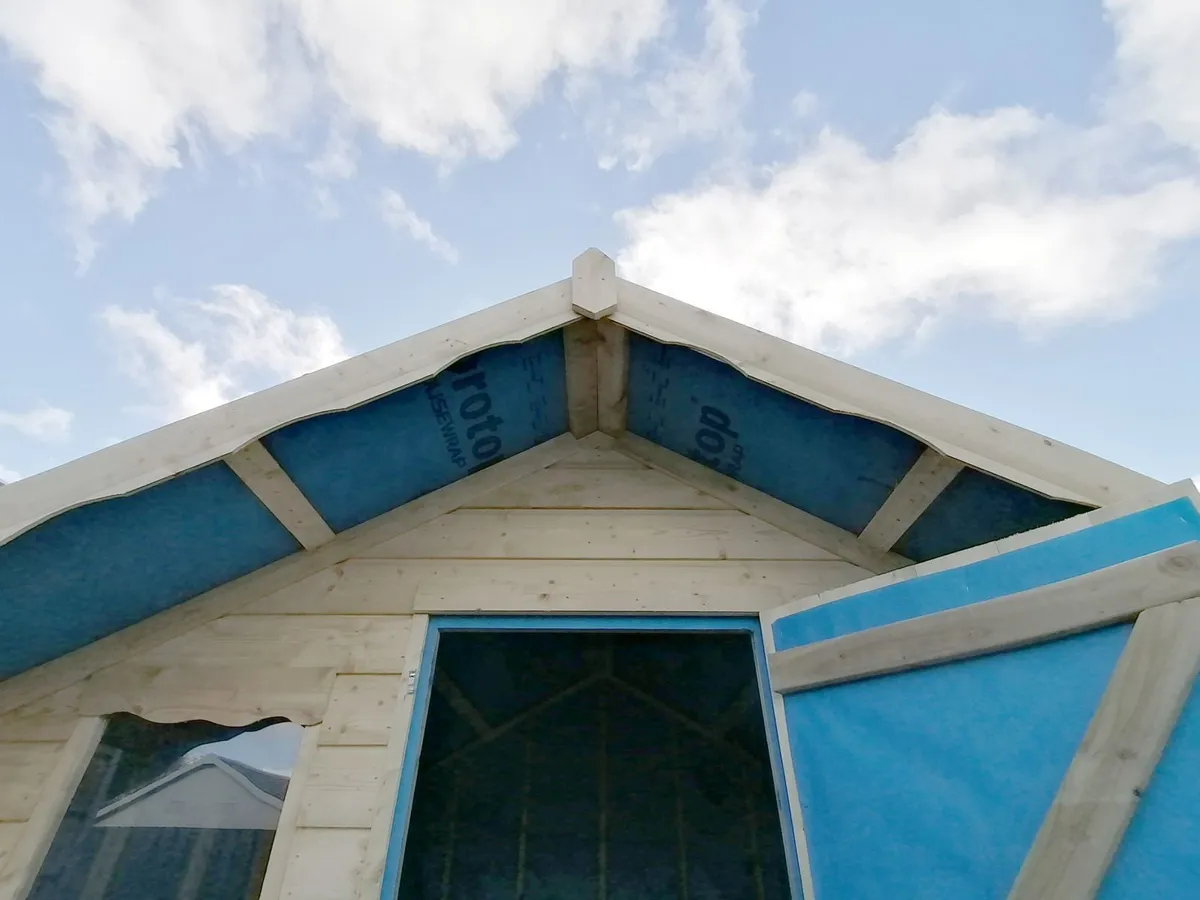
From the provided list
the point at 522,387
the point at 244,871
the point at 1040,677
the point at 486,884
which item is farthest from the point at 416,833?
the point at 1040,677

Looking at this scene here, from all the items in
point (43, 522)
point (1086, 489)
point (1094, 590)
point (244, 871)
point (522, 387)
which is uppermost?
point (522, 387)

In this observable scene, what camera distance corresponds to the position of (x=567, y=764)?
200 inches

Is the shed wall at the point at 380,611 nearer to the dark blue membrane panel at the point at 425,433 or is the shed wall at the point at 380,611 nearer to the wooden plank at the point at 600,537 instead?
the wooden plank at the point at 600,537

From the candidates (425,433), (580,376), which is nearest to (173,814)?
(425,433)

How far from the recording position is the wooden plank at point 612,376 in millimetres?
2488

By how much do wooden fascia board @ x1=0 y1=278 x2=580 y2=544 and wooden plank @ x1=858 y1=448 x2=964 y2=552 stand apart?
1285mm

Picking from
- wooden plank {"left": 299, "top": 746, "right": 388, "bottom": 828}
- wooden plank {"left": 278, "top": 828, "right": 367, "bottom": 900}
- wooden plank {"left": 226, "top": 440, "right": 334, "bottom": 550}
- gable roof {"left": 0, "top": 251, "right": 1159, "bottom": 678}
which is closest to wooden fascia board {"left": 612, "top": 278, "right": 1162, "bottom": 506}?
gable roof {"left": 0, "top": 251, "right": 1159, "bottom": 678}

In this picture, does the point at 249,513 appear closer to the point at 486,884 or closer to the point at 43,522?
the point at 43,522

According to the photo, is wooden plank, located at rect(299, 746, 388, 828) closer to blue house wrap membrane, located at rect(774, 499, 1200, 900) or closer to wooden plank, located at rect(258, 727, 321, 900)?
wooden plank, located at rect(258, 727, 321, 900)

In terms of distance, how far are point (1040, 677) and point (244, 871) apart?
265cm

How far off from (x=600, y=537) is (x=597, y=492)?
24cm

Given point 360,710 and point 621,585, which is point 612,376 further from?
point 360,710

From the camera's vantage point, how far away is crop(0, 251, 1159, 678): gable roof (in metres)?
1.90

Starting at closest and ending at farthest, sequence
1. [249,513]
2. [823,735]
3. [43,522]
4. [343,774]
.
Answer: [43,522] → [823,735] → [343,774] → [249,513]
